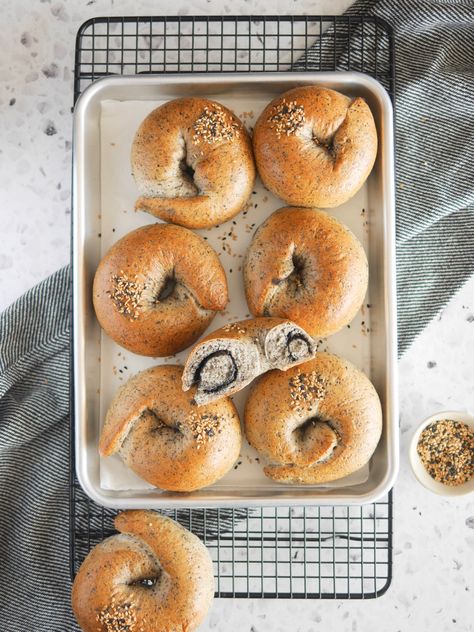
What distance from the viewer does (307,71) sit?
200cm

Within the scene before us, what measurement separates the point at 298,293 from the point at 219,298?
0.73ft

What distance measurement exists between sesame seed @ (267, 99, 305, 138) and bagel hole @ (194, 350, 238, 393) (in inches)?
25.1

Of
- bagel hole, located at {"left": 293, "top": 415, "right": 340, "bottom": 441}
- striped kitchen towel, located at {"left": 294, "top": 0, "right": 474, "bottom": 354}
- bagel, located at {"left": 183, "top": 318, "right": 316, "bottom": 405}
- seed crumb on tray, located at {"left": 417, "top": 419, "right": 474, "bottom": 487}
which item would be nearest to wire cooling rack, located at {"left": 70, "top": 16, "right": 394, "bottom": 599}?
striped kitchen towel, located at {"left": 294, "top": 0, "right": 474, "bottom": 354}

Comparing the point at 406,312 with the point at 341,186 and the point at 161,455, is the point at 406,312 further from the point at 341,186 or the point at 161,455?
the point at 161,455

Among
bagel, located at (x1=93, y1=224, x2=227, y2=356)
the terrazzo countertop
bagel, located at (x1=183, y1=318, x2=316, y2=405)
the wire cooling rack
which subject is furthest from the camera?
the terrazzo countertop

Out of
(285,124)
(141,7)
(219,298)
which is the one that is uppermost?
(141,7)

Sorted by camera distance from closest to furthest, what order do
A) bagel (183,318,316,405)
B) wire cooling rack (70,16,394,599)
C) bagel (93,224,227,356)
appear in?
bagel (183,318,316,405) → bagel (93,224,227,356) → wire cooling rack (70,16,394,599)

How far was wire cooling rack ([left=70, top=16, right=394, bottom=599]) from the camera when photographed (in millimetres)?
2111

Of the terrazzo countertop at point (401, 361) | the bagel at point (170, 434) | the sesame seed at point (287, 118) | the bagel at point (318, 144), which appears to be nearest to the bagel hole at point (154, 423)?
the bagel at point (170, 434)

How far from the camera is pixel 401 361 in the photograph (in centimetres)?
230

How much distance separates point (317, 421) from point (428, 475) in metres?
0.47

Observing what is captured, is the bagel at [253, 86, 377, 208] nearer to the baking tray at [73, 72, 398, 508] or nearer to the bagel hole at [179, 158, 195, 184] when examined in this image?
the baking tray at [73, 72, 398, 508]

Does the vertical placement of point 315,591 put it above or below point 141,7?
below

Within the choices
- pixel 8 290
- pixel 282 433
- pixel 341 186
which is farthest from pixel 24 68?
pixel 282 433
